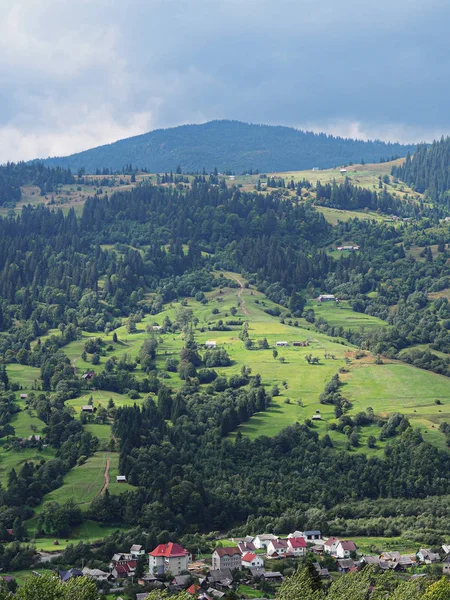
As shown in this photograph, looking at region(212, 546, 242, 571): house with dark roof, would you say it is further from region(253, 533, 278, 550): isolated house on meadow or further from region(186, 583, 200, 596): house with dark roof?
region(186, 583, 200, 596): house with dark roof

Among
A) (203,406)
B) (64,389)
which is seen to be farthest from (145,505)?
(64,389)

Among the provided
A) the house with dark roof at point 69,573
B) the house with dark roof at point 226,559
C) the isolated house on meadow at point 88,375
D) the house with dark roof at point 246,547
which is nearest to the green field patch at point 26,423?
the isolated house on meadow at point 88,375

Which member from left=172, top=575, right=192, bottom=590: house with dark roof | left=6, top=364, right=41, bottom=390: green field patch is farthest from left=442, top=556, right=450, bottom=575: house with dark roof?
left=6, top=364, right=41, bottom=390: green field patch

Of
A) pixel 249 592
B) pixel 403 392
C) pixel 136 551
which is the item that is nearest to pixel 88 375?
pixel 403 392

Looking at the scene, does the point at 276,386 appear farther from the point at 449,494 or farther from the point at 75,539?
the point at 75,539

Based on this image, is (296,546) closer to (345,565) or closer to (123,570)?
(345,565)
